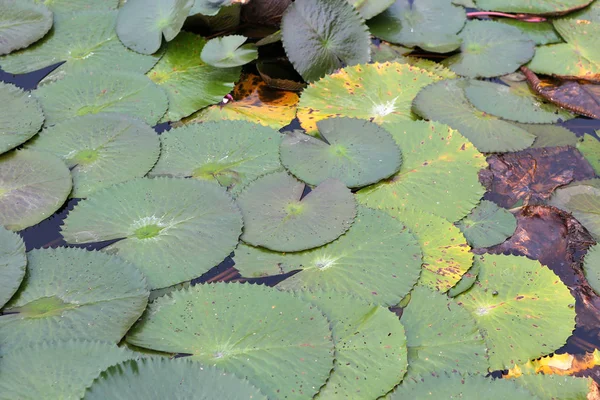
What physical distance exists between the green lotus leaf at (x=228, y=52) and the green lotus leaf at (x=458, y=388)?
1882 millimetres

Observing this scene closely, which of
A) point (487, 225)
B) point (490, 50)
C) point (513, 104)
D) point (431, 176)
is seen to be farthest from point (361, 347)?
point (490, 50)

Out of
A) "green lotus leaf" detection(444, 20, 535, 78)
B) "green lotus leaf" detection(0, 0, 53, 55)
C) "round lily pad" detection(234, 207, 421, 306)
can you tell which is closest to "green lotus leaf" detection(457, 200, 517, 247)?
"round lily pad" detection(234, 207, 421, 306)

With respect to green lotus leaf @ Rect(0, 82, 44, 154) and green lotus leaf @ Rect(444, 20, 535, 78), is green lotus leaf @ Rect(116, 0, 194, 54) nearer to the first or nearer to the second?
green lotus leaf @ Rect(0, 82, 44, 154)

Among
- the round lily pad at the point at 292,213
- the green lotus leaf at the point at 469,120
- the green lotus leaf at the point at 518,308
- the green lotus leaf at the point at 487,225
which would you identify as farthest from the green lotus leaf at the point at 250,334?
the green lotus leaf at the point at 469,120

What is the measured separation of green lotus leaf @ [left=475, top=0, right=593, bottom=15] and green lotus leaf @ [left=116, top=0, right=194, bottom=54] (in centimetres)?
185

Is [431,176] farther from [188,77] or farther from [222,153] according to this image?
[188,77]

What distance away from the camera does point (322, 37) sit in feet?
11.1

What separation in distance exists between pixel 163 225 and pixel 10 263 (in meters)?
0.56

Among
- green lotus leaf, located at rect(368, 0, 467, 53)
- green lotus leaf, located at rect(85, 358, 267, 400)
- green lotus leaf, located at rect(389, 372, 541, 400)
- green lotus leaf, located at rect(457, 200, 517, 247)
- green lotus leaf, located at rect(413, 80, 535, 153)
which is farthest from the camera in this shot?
green lotus leaf, located at rect(368, 0, 467, 53)

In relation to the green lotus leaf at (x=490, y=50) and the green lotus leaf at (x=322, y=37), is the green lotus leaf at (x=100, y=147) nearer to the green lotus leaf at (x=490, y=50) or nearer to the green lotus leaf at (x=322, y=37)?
the green lotus leaf at (x=322, y=37)

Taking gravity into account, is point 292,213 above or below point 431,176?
above

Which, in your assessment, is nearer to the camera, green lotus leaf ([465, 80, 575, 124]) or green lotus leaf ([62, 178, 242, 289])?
green lotus leaf ([62, 178, 242, 289])

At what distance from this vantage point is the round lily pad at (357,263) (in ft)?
7.59

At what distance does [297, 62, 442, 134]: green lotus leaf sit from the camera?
3.20 m
